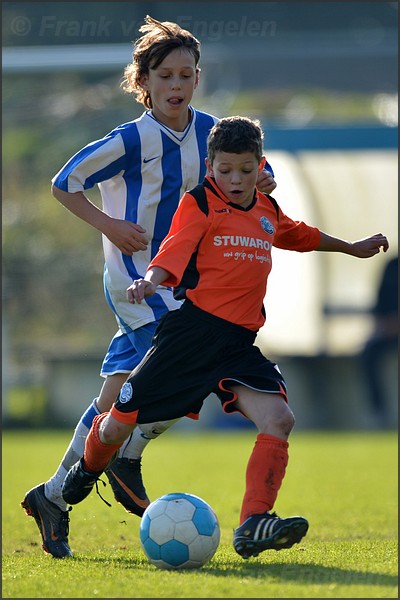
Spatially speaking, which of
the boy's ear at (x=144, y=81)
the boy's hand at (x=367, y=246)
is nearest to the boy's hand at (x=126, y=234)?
the boy's ear at (x=144, y=81)

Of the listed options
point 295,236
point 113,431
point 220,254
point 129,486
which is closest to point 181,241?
point 220,254

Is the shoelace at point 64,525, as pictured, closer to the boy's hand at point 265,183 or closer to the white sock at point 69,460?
the white sock at point 69,460

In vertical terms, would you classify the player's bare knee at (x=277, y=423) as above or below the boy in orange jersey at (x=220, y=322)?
below

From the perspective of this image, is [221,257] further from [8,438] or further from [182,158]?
[8,438]

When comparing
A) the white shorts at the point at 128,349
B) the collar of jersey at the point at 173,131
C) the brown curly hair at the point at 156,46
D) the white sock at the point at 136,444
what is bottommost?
the white sock at the point at 136,444

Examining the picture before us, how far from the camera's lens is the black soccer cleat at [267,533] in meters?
3.79

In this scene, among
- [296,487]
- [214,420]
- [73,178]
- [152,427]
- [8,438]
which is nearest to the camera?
[73,178]

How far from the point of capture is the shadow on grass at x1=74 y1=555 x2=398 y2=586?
3689 millimetres

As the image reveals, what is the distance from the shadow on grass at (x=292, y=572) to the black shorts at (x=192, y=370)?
0.59m

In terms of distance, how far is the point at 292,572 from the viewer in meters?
3.91

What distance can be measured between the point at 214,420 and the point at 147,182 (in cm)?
1146

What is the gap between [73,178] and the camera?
4.73m

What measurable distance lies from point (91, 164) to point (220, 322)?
1029mm

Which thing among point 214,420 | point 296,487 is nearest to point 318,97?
point 214,420
